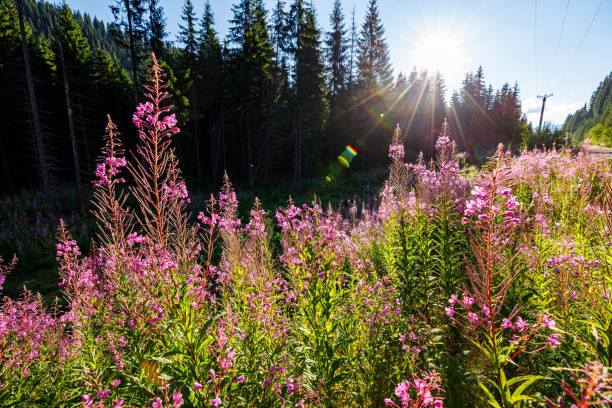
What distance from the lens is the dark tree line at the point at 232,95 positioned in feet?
69.2

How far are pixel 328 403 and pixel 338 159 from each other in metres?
28.4

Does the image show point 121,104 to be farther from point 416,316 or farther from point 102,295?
point 416,316

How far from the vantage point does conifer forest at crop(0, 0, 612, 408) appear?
213 centimetres

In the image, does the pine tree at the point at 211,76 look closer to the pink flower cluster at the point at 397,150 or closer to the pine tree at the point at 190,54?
the pine tree at the point at 190,54

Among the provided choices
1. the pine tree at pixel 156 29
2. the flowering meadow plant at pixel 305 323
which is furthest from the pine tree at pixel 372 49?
the flowering meadow plant at pixel 305 323

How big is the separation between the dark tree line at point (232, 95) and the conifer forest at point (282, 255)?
0.81 ft

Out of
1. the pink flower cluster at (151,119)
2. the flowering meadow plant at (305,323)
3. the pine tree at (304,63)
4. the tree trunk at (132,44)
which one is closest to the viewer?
the flowering meadow plant at (305,323)

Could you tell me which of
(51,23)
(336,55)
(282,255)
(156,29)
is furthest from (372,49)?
(51,23)

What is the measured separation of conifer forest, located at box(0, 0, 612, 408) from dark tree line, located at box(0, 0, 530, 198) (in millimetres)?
246

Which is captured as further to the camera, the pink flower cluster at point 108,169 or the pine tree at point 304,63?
the pine tree at point 304,63

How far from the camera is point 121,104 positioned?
28234 millimetres

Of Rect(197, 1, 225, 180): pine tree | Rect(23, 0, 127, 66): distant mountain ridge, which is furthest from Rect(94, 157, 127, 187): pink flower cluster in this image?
Rect(23, 0, 127, 66): distant mountain ridge

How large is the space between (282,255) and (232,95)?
26734 millimetres

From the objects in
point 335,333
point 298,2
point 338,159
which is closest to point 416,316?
point 335,333
